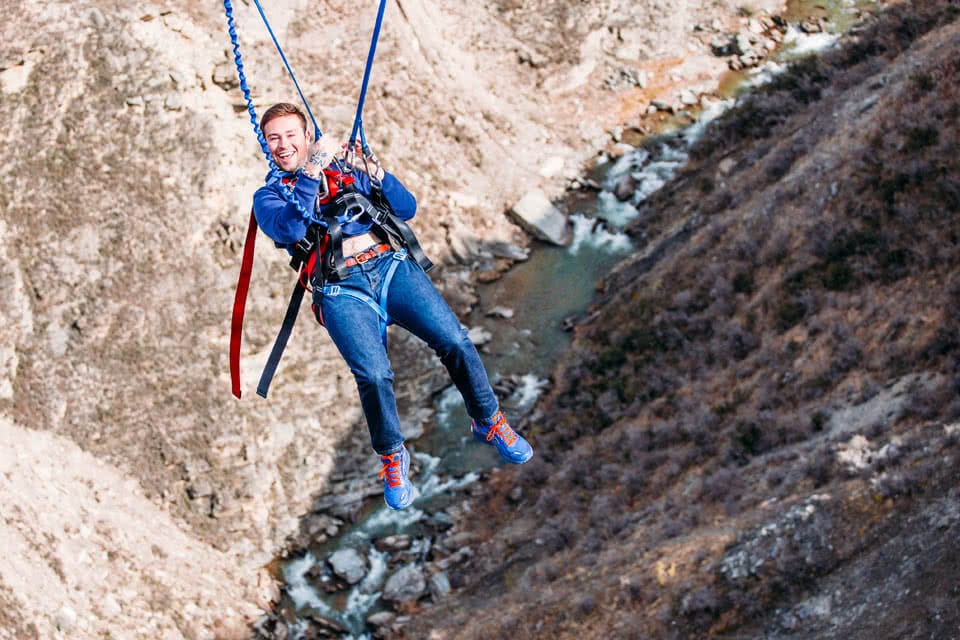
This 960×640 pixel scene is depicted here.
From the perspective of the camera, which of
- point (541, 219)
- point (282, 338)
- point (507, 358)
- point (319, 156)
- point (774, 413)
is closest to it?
point (319, 156)

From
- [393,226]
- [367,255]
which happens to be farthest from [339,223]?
[393,226]

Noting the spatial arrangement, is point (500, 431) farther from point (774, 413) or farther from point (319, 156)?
point (774, 413)

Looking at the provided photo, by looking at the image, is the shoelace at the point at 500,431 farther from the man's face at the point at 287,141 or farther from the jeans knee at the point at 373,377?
the man's face at the point at 287,141

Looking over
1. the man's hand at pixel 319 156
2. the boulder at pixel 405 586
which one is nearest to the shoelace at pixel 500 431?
the man's hand at pixel 319 156

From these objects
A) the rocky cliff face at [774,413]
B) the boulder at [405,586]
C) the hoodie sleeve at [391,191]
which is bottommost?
the boulder at [405,586]

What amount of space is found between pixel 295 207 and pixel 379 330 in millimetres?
1333

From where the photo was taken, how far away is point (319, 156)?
9266mm

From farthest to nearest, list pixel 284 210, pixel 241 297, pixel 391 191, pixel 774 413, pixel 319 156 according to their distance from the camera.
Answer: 1. pixel 774 413
2. pixel 241 297
3. pixel 391 191
4. pixel 284 210
5. pixel 319 156

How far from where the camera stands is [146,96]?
88.3 feet

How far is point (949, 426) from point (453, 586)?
11.2 metres

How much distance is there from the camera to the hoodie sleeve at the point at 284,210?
9.30 metres

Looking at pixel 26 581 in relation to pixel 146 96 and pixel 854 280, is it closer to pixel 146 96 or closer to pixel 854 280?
pixel 146 96

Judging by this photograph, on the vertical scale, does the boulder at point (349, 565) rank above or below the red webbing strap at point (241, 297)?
below

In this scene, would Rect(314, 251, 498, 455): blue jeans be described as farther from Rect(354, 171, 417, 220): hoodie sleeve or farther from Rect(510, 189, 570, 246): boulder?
Rect(510, 189, 570, 246): boulder
